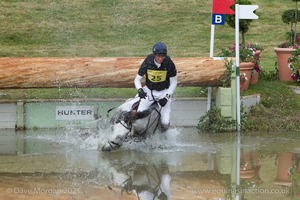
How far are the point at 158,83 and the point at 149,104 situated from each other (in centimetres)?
36

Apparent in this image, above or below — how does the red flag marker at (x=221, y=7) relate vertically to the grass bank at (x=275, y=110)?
above

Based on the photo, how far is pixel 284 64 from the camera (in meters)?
15.1

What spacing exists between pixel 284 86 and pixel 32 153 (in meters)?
5.37

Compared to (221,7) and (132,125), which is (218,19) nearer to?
(221,7)

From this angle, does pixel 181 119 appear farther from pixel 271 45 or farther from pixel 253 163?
pixel 271 45

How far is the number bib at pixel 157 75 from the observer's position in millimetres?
11781

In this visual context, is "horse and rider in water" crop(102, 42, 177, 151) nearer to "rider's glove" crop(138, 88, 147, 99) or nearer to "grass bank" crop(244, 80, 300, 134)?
"rider's glove" crop(138, 88, 147, 99)

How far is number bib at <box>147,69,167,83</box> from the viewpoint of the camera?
1178 centimetres

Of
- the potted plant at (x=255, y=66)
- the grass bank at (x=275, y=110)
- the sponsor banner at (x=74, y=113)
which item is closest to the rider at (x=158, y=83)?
the sponsor banner at (x=74, y=113)

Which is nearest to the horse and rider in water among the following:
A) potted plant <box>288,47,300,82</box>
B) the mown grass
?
potted plant <box>288,47,300,82</box>

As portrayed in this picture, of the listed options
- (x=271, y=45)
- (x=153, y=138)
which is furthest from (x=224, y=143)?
(x=271, y=45)

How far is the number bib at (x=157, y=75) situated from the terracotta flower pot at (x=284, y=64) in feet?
13.1

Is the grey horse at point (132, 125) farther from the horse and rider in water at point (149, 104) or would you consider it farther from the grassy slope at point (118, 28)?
the grassy slope at point (118, 28)

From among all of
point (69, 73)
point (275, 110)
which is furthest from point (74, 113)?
point (275, 110)
